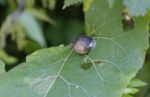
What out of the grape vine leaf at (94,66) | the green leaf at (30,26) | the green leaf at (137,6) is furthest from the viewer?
the green leaf at (30,26)

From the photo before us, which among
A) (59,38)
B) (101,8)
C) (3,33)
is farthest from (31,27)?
(101,8)

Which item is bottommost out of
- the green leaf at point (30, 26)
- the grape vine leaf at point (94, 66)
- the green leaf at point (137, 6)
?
the green leaf at point (30, 26)

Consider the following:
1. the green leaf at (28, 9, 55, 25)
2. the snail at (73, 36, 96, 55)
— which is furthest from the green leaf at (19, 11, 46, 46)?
the snail at (73, 36, 96, 55)

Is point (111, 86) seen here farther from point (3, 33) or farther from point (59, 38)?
point (59, 38)

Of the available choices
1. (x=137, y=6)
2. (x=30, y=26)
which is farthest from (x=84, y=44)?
(x=30, y=26)

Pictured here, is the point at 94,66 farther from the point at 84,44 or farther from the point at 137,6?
the point at 137,6

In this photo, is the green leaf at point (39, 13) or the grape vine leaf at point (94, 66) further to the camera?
the green leaf at point (39, 13)

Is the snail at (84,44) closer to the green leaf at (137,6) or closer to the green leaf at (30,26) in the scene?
the green leaf at (137,6)

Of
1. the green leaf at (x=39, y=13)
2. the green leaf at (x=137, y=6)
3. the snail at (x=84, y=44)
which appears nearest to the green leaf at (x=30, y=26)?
the green leaf at (x=39, y=13)
